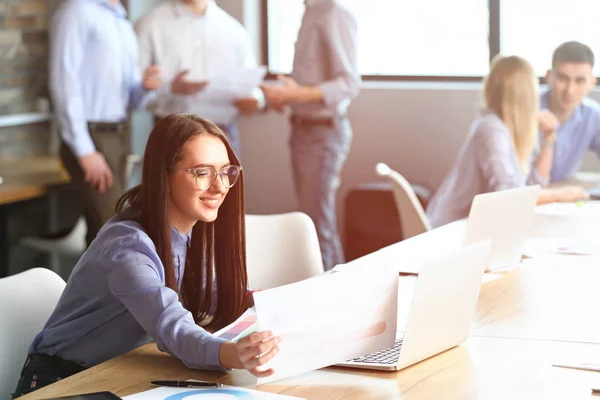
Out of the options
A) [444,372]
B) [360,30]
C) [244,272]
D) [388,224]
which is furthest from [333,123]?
[444,372]

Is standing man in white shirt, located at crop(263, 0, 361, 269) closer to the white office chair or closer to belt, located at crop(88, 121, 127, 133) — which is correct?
belt, located at crop(88, 121, 127, 133)

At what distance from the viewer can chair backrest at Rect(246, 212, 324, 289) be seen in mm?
2877

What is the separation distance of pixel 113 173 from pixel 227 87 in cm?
73

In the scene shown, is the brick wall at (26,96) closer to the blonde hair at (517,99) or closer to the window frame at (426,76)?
the window frame at (426,76)

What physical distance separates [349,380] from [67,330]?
0.59m

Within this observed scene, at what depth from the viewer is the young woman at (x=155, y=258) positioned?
1.86 m

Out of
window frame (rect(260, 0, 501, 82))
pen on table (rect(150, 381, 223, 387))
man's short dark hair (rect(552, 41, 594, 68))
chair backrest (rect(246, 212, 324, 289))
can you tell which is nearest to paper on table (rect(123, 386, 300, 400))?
pen on table (rect(150, 381, 223, 387))

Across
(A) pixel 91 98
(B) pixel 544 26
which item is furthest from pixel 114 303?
(B) pixel 544 26

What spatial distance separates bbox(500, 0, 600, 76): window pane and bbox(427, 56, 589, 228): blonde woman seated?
182 cm

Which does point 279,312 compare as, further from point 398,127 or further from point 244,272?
point 398,127

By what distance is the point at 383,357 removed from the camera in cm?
182

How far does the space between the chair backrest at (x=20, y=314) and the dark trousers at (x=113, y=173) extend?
7.59ft

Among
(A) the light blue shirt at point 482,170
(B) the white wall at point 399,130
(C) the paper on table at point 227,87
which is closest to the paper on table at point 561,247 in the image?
(A) the light blue shirt at point 482,170

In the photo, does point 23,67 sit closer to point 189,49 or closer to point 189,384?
point 189,49
